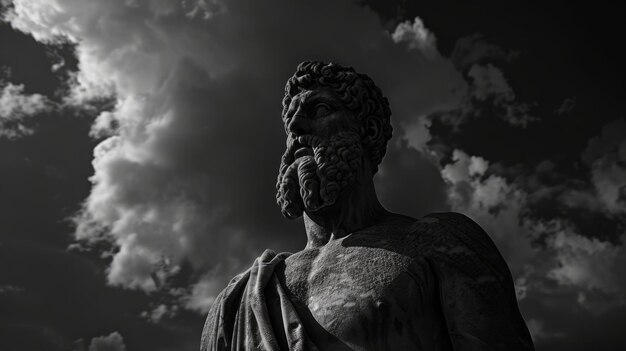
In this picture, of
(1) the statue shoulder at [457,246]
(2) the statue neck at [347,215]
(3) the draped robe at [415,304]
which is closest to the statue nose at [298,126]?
(2) the statue neck at [347,215]

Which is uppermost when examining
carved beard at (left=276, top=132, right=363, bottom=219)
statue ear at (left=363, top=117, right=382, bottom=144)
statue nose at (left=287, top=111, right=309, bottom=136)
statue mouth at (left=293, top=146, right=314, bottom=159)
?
statue nose at (left=287, top=111, right=309, bottom=136)

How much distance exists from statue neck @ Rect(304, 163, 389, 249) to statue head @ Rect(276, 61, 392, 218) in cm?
12

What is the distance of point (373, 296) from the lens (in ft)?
23.0

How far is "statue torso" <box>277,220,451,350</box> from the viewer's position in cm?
689

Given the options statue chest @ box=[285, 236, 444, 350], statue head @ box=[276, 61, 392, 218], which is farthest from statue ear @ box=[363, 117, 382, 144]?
statue chest @ box=[285, 236, 444, 350]

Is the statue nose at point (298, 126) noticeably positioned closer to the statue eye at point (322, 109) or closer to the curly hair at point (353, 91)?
the statue eye at point (322, 109)

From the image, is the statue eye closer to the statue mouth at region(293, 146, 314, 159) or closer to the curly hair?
the curly hair

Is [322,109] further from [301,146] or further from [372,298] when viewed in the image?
[372,298]

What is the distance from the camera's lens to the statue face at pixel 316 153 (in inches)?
317

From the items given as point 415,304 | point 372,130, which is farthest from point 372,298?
point 372,130

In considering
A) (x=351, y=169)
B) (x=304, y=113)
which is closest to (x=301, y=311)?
(x=351, y=169)

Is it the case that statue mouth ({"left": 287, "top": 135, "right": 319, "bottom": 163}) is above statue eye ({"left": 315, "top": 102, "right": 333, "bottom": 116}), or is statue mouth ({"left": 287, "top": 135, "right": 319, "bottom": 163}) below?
below

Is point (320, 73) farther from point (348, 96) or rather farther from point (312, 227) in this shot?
point (312, 227)

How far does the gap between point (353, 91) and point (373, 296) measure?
8.60 feet
